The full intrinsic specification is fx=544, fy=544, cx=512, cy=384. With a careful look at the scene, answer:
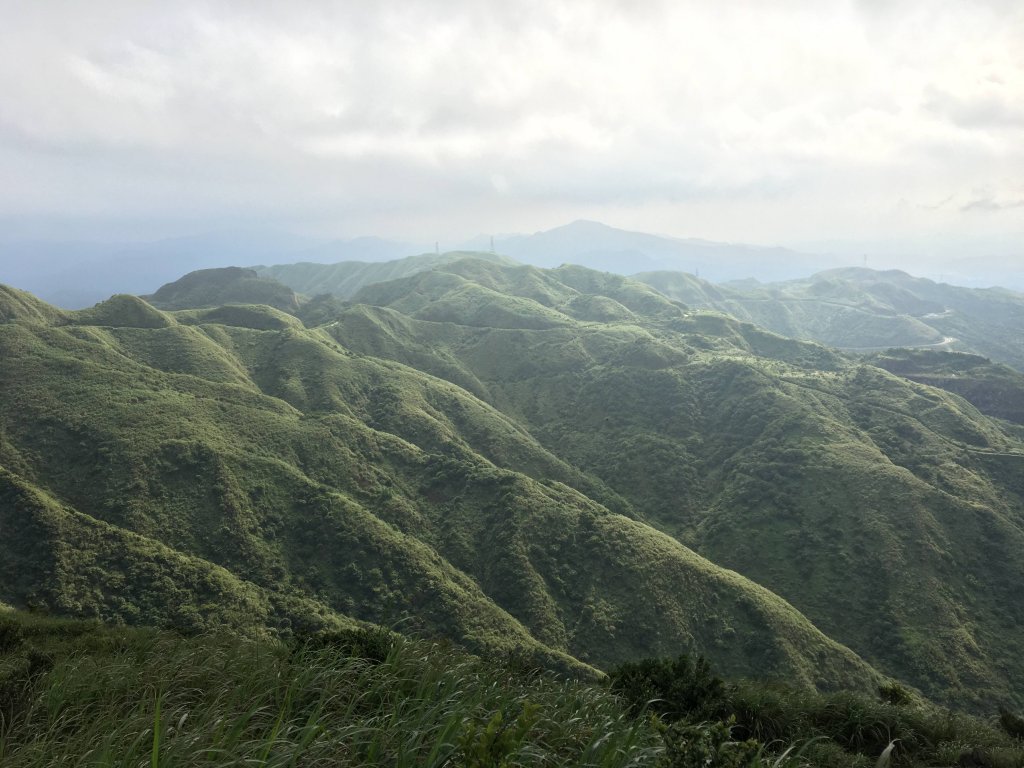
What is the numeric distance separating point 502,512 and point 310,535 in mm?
30421

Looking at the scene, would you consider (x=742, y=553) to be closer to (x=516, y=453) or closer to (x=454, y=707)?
(x=516, y=453)

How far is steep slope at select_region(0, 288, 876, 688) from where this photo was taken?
205 feet

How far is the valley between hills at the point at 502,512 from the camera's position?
65938 millimetres

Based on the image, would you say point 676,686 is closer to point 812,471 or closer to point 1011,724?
point 1011,724

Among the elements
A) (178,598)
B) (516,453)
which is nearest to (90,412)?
(178,598)

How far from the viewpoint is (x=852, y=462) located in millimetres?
113688

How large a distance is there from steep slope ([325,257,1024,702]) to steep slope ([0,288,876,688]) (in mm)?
18371

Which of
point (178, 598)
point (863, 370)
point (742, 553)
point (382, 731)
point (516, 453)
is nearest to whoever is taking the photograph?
point (382, 731)

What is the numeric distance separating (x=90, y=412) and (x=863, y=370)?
201 metres

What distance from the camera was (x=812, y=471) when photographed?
4555 inches

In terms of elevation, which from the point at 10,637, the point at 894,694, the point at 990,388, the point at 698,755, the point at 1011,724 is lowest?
the point at 990,388

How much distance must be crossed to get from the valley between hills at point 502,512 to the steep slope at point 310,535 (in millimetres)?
395

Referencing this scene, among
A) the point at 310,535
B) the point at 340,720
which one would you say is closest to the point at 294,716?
the point at 340,720

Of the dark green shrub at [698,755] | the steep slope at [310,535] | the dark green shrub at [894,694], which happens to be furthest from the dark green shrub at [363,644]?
the steep slope at [310,535]
